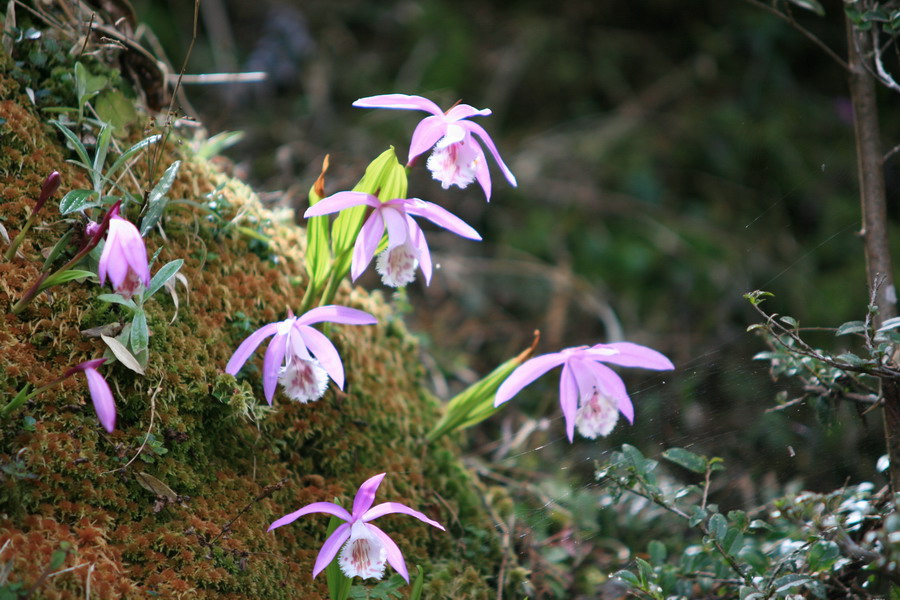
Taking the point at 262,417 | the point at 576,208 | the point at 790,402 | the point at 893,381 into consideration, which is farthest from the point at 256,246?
the point at 576,208

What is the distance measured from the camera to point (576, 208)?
4.15 meters

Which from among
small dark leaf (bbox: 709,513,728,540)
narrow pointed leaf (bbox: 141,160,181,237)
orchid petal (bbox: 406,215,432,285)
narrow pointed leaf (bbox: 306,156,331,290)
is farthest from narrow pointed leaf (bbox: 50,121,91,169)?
small dark leaf (bbox: 709,513,728,540)

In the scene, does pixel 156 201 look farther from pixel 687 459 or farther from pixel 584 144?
pixel 584 144

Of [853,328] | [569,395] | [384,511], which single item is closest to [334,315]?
[384,511]

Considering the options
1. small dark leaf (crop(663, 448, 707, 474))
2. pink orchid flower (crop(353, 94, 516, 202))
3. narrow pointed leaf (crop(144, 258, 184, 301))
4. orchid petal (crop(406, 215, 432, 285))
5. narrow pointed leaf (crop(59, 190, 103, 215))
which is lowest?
small dark leaf (crop(663, 448, 707, 474))

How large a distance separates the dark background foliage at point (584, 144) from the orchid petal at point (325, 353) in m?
1.48

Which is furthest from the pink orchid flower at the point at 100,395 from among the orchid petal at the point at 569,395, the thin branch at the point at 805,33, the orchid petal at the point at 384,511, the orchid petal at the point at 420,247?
the thin branch at the point at 805,33

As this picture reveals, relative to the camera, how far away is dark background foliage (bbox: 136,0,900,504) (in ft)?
12.0

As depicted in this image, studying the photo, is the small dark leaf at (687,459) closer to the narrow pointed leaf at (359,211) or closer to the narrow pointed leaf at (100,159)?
the narrow pointed leaf at (359,211)

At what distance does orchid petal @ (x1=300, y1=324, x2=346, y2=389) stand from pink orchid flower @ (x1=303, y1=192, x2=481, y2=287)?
5.6 inches

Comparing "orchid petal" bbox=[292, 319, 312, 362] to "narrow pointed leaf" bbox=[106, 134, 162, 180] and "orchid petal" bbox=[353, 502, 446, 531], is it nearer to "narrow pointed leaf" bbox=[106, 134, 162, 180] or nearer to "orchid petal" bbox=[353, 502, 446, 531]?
"orchid petal" bbox=[353, 502, 446, 531]

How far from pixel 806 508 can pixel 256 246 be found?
1.35 meters

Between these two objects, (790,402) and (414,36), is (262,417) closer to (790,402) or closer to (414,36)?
(790,402)

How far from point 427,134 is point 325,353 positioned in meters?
0.46
